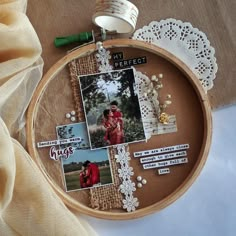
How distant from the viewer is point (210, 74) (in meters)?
0.61

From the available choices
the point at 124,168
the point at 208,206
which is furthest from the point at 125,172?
the point at 208,206

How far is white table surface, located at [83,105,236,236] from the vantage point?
2.01 ft

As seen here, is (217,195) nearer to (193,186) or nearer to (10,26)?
(193,186)

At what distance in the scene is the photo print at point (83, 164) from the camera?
1.95 ft

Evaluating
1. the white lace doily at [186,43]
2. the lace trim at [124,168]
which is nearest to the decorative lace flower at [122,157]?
the lace trim at [124,168]

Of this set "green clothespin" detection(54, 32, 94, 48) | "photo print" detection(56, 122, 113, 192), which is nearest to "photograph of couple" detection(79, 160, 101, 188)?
"photo print" detection(56, 122, 113, 192)

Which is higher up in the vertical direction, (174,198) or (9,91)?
(9,91)

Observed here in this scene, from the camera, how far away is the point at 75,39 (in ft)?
1.98

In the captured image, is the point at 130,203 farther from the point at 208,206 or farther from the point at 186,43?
the point at 186,43

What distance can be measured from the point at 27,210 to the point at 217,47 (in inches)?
11.3

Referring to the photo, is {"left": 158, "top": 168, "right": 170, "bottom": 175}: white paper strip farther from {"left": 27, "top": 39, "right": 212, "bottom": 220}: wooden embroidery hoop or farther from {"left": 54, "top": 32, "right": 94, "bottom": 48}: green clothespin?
{"left": 54, "top": 32, "right": 94, "bottom": 48}: green clothespin

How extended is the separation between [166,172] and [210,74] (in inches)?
5.0

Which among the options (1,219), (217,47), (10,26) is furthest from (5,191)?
(217,47)

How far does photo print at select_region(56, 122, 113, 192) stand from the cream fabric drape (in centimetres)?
4
